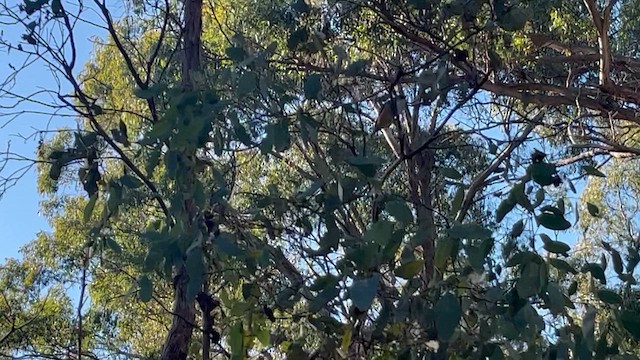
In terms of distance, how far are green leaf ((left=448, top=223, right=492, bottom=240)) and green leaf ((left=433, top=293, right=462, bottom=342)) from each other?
0.52 ft

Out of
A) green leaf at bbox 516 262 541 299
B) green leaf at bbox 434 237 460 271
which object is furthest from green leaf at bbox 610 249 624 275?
green leaf at bbox 434 237 460 271

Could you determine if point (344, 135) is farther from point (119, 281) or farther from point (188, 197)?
point (119, 281)

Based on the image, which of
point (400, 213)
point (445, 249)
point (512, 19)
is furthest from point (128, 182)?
point (512, 19)

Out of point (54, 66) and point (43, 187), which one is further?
point (43, 187)

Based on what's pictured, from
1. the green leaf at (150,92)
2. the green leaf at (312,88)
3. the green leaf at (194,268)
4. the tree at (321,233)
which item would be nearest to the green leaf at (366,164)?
the tree at (321,233)

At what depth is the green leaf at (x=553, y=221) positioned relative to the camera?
2.40 m

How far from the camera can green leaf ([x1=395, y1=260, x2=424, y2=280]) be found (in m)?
2.43

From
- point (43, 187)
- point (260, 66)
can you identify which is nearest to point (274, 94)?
point (260, 66)

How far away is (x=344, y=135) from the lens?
3881 millimetres

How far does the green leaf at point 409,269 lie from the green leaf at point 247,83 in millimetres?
670

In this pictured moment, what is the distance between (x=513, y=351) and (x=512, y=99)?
4.56 m

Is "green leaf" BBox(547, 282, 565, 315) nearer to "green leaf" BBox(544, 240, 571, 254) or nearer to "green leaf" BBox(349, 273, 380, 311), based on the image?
"green leaf" BBox(544, 240, 571, 254)

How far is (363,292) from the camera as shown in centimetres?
208

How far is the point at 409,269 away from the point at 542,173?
0.41 metres
